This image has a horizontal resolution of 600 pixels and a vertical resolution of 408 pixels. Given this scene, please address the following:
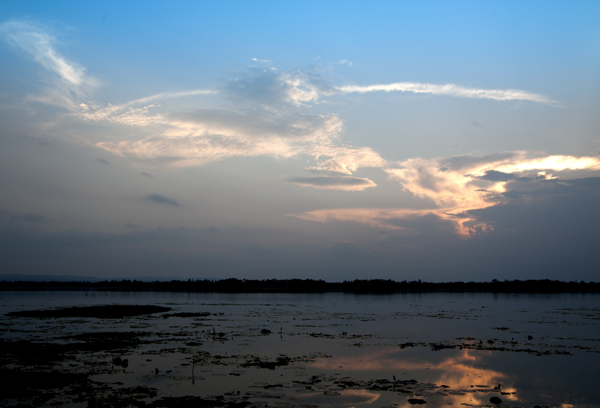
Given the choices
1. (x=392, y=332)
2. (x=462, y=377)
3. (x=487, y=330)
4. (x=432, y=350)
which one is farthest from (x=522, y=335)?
(x=462, y=377)

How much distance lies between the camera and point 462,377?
61.3 ft

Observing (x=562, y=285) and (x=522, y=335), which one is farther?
(x=562, y=285)

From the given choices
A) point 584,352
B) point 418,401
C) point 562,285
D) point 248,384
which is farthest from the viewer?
point 562,285

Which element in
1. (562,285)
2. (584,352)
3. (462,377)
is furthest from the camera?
(562,285)

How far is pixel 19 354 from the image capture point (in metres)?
20.7

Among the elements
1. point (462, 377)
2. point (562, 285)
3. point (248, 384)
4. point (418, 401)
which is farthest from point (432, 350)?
point (562, 285)

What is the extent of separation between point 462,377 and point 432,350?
699cm

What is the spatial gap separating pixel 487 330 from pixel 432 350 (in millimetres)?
14072

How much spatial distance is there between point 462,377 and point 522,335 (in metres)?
18.0

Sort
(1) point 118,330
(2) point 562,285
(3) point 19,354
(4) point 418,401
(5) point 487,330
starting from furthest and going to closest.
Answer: (2) point 562,285 → (5) point 487,330 → (1) point 118,330 → (3) point 19,354 → (4) point 418,401

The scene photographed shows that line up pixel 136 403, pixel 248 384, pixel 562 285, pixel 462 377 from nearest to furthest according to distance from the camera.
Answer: pixel 136 403 → pixel 248 384 → pixel 462 377 → pixel 562 285

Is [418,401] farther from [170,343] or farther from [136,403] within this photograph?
[170,343]

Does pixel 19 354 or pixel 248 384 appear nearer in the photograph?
pixel 248 384

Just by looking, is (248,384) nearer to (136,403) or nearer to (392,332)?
(136,403)
